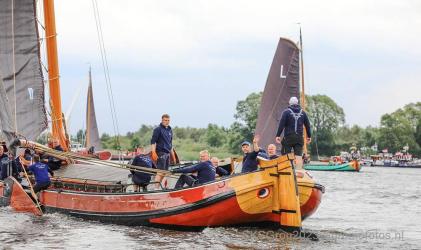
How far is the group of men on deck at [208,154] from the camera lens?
16969 millimetres

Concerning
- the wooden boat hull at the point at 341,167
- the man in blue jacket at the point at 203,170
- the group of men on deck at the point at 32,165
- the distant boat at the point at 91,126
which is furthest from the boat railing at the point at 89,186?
the wooden boat hull at the point at 341,167

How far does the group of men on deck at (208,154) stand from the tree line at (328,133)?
81559 millimetres

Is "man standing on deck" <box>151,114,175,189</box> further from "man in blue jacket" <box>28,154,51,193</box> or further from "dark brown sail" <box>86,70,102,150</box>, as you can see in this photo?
"dark brown sail" <box>86,70,102,150</box>

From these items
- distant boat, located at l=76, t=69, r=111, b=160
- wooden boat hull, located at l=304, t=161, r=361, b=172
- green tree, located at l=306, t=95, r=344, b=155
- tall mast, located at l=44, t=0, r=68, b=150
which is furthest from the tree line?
tall mast, located at l=44, t=0, r=68, b=150

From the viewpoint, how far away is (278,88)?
44.8 metres

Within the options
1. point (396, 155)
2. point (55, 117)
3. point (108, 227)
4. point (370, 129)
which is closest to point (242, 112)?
point (396, 155)

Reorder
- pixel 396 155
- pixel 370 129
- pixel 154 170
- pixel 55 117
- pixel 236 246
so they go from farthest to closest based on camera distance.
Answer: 1. pixel 370 129
2. pixel 396 155
3. pixel 55 117
4. pixel 154 170
5. pixel 236 246

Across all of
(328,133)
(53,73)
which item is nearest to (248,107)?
(328,133)

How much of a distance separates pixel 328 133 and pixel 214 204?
3737 inches

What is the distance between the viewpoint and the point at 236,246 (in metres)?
14.9

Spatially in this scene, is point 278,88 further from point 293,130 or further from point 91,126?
point 293,130

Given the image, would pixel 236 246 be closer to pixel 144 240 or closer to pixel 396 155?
pixel 144 240

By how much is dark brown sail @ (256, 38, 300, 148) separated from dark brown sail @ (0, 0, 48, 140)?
20961 mm

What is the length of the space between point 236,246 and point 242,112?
313 ft
